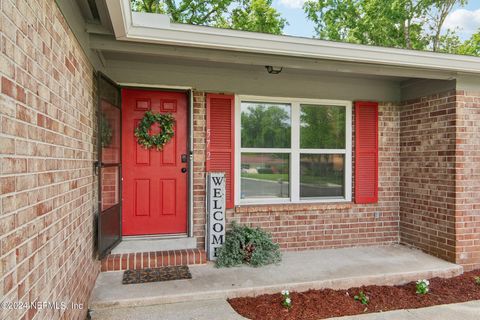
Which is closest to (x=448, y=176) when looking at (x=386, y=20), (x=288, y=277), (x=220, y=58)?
(x=288, y=277)

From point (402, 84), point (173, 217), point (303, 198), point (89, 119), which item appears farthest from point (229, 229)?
point (402, 84)

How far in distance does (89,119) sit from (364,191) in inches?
151

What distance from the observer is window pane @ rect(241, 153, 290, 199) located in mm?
4613

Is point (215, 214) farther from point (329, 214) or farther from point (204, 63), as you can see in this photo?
point (204, 63)

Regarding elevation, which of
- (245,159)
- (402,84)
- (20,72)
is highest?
(402,84)

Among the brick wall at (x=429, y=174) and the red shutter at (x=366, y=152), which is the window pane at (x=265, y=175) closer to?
the red shutter at (x=366, y=152)

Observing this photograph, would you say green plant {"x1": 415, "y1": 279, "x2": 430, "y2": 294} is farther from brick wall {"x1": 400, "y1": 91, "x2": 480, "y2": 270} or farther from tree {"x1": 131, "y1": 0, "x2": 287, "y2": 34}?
tree {"x1": 131, "y1": 0, "x2": 287, "y2": 34}

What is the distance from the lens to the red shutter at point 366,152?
193 inches

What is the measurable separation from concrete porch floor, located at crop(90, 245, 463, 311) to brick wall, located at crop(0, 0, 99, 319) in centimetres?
62

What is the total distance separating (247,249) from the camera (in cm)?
411

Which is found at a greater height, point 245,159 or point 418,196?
point 245,159

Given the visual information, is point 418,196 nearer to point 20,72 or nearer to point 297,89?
point 297,89

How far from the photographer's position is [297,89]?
4629 millimetres

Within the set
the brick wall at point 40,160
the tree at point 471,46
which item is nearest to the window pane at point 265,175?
the brick wall at point 40,160
